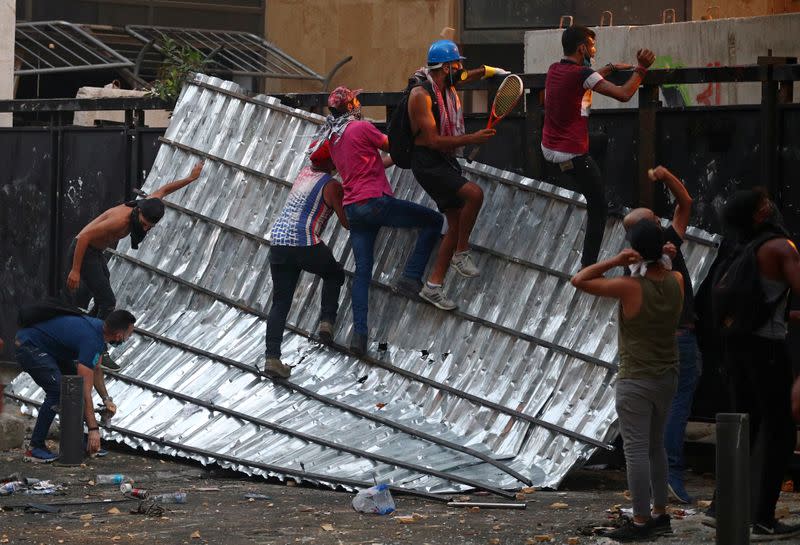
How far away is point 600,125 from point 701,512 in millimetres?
3413

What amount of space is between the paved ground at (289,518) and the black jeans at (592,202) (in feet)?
5.04

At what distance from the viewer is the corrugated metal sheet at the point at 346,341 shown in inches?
388

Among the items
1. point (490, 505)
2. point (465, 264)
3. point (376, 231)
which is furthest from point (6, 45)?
point (490, 505)

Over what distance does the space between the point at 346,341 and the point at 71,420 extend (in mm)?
2205

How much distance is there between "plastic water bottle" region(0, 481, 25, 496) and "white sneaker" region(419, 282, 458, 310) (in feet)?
10.4

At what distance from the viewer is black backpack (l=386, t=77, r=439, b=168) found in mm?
10492

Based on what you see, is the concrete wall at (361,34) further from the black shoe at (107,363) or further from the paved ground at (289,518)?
the paved ground at (289,518)

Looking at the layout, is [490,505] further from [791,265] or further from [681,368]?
[791,265]

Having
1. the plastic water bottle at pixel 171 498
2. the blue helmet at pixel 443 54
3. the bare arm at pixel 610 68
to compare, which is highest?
the blue helmet at pixel 443 54

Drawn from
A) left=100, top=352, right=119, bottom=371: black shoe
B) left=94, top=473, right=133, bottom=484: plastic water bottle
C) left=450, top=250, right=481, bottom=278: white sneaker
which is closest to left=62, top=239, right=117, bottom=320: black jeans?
left=100, top=352, right=119, bottom=371: black shoe

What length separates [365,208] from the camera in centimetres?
1085

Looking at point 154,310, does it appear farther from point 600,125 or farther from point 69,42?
point 69,42

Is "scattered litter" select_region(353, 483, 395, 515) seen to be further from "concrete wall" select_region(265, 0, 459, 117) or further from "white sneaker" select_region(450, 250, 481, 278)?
"concrete wall" select_region(265, 0, 459, 117)

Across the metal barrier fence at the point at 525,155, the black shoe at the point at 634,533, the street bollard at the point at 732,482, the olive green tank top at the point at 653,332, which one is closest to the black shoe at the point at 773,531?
the black shoe at the point at 634,533
